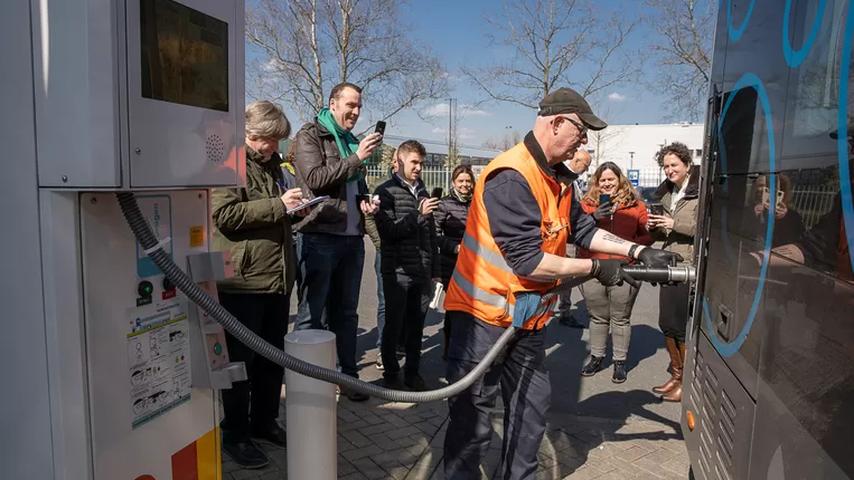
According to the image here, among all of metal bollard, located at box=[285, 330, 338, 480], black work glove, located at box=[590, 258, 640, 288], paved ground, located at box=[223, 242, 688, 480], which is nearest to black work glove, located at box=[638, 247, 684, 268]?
black work glove, located at box=[590, 258, 640, 288]

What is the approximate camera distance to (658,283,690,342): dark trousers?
4578 millimetres

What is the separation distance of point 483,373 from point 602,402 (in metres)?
2.37

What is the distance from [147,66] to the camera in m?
1.63

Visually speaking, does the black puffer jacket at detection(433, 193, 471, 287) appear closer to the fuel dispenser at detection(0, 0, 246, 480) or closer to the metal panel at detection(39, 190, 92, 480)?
the fuel dispenser at detection(0, 0, 246, 480)

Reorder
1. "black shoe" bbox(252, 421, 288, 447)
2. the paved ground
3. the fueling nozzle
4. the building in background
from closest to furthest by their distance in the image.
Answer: the fueling nozzle < the paved ground < "black shoe" bbox(252, 421, 288, 447) < the building in background

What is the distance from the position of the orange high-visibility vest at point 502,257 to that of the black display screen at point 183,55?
125cm

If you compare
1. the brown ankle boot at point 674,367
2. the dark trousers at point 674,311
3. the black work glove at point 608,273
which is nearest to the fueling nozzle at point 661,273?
the black work glove at point 608,273

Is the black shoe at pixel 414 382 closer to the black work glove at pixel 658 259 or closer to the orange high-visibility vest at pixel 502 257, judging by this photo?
the orange high-visibility vest at pixel 502 257

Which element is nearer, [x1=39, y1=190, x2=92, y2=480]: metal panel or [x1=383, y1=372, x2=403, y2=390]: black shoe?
[x1=39, y1=190, x2=92, y2=480]: metal panel

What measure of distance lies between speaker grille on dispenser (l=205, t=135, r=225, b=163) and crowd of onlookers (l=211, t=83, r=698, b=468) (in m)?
1.18

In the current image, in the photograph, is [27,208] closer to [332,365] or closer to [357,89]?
[332,365]

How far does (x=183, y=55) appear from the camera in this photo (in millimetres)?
1767

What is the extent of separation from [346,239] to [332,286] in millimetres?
371

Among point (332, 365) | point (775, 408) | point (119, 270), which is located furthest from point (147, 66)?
point (775, 408)
